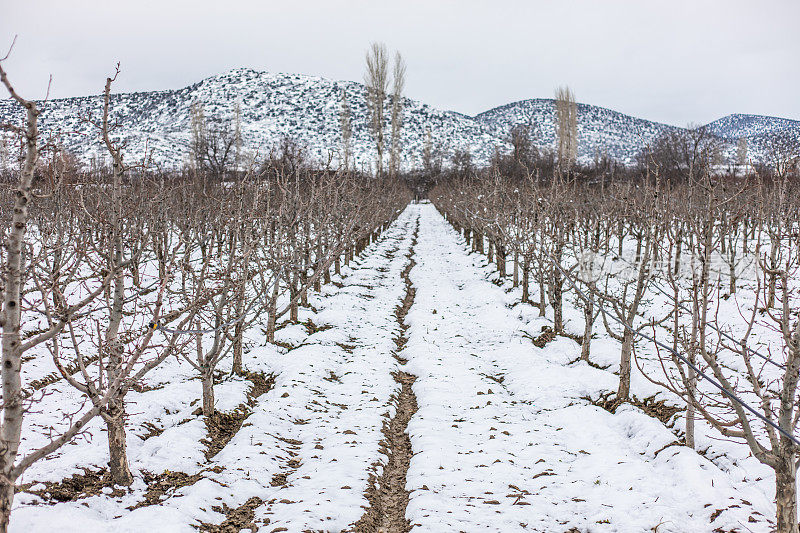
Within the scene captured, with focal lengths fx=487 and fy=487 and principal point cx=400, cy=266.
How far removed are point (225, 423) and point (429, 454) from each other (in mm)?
3418

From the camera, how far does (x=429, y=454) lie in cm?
709

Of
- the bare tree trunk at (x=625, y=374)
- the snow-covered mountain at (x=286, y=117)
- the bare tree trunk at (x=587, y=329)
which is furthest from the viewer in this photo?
the snow-covered mountain at (x=286, y=117)

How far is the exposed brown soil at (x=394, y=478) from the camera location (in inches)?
218

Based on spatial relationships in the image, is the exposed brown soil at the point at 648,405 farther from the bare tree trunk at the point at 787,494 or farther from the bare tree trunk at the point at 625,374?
the bare tree trunk at the point at 787,494

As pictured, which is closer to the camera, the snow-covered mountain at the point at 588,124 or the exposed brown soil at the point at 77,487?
the exposed brown soil at the point at 77,487

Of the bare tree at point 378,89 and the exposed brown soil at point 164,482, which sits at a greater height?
the bare tree at point 378,89

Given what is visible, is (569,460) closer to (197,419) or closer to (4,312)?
(197,419)

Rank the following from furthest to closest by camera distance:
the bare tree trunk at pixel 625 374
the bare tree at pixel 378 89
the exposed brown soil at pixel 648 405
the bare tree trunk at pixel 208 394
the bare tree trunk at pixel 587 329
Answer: the bare tree at pixel 378 89, the bare tree trunk at pixel 587 329, the bare tree trunk at pixel 625 374, the exposed brown soil at pixel 648 405, the bare tree trunk at pixel 208 394

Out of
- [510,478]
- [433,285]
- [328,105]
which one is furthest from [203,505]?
[328,105]

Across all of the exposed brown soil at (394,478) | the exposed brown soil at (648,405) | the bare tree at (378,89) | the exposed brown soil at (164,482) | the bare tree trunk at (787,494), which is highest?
the bare tree at (378,89)

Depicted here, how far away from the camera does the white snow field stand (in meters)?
5.32

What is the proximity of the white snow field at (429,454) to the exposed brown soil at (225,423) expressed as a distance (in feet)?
0.47

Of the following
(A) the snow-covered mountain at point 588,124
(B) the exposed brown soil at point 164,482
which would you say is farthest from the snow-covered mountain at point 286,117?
(B) the exposed brown soil at point 164,482

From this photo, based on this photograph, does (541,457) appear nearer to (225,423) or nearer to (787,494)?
(787,494)
